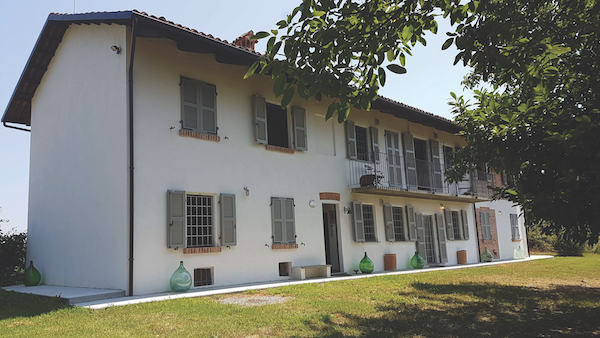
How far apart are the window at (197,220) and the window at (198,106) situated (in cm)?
151

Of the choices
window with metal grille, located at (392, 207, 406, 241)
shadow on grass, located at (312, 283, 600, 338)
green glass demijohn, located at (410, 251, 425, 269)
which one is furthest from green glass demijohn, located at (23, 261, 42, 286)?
green glass demijohn, located at (410, 251, 425, 269)

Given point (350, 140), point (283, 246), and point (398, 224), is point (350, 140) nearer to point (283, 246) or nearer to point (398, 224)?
point (398, 224)

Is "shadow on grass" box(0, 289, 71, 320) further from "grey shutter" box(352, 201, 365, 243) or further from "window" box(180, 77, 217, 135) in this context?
"grey shutter" box(352, 201, 365, 243)

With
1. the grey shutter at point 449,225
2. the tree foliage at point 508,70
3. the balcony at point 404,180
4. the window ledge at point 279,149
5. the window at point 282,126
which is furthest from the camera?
the grey shutter at point 449,225

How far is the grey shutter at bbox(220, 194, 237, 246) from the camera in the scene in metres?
10.5

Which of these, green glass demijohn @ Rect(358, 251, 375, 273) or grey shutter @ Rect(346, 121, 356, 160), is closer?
green glass demijohn @ Rect(358, 251, 375, 273)

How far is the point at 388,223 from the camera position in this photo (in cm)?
1483

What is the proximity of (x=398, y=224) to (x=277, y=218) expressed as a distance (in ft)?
17.6

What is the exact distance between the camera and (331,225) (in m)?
14.0

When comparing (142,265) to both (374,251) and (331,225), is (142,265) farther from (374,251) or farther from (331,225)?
(374,251)

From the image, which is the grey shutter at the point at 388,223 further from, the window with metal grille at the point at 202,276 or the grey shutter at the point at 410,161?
the window with metal grille at the point at 202,276

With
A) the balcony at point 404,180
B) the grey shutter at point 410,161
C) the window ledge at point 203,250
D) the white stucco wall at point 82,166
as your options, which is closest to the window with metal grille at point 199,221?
the window ledge at point 203,250

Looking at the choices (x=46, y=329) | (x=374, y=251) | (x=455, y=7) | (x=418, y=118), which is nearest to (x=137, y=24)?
(x=46, y=329)

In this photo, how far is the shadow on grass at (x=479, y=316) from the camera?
566 cm
